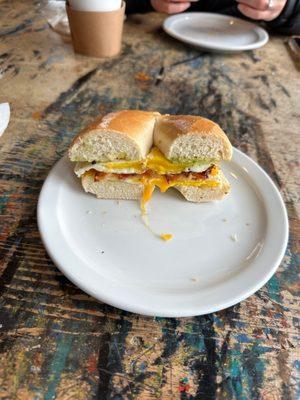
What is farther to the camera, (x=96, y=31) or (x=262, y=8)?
(x=262, y=8)

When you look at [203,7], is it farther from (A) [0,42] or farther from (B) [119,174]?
(B) [119,174]

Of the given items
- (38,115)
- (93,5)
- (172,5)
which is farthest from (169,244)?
(172,5)

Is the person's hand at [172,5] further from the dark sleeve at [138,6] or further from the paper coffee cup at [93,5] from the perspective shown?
the paper coffee cup at [93,5]

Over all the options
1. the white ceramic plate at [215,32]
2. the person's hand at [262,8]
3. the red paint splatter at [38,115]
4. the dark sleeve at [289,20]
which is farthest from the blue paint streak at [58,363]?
the dark sleeve at [289,20]

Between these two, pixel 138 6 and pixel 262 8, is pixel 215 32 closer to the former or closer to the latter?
pixel 262 8

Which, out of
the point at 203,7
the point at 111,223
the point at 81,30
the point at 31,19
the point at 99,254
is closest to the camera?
the point at 99,254

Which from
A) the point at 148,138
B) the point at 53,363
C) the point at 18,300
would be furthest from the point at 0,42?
the point at 53,363
